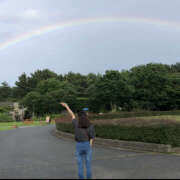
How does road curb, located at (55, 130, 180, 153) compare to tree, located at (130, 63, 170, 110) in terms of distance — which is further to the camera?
tree, located at (130, 63, 170, 110)

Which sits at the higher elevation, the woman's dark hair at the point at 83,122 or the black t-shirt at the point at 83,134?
the woman's dark hair at the point at 83,122

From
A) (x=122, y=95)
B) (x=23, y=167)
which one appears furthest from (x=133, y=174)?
(x=122, y=95)

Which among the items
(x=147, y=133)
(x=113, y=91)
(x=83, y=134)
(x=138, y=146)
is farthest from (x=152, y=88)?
(x=83, y=134)

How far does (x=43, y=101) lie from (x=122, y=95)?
867 inches

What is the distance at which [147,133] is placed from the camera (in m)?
9.87

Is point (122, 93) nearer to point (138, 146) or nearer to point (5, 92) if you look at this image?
point (138, 146)

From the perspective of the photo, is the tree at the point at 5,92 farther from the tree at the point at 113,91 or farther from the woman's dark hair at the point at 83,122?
the woman's dark hair at the point at 83,122

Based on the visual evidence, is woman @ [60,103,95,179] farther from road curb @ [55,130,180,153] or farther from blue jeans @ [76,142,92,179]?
road curb @ [55,130,180,153]

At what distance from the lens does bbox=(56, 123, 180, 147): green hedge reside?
9273mm

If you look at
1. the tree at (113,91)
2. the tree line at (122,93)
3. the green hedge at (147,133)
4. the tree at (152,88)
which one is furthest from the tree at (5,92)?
the green hedge at (147,133)

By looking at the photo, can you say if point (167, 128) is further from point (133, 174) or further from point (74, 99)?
point (74, 99)

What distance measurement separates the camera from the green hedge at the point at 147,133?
9273 millimetres

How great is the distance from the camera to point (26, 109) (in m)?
69.6

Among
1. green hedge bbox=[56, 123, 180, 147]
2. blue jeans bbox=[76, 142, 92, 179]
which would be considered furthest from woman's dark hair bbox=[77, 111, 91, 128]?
green hedge bbox=[56, 123, 180, 147]
